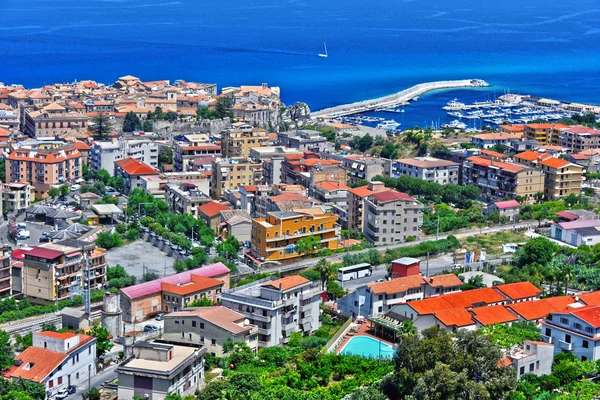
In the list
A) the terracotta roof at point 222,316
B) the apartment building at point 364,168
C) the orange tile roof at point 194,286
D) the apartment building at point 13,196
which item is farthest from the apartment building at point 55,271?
the apartment building at point 364,168

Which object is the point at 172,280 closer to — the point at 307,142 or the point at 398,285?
the point at 398,285

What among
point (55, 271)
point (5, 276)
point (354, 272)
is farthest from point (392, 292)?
point (5, 276)

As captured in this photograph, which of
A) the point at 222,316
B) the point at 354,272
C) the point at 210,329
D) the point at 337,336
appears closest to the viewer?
the point at 210,329

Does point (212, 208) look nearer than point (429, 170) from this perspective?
Yes

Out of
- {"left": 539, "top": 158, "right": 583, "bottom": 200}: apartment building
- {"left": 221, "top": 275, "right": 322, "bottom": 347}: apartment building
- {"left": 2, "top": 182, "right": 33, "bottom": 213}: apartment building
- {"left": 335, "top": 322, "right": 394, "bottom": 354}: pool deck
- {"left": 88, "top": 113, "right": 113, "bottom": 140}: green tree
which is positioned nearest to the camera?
{"left": 335, "top": 322, "right": 394, "bottom": 354}: pool deck

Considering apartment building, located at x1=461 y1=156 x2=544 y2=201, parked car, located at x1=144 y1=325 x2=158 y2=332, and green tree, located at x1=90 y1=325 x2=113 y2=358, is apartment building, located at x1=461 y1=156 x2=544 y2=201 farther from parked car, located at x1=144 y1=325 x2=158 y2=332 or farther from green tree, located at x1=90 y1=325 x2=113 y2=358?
green tree, located at x1=90 y1=325 x2=113 y2=358

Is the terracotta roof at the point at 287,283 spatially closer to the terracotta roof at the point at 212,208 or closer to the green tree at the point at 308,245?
the green tree at the point at 308,245

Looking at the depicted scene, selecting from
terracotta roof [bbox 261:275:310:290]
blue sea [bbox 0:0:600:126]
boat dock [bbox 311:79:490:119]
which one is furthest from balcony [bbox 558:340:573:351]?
blue sea [bbox 0:0:600:126]

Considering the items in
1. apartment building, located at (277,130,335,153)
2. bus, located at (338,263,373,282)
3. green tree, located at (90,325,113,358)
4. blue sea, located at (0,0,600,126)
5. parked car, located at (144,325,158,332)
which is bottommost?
parked car, located at (144,325,158,332)
